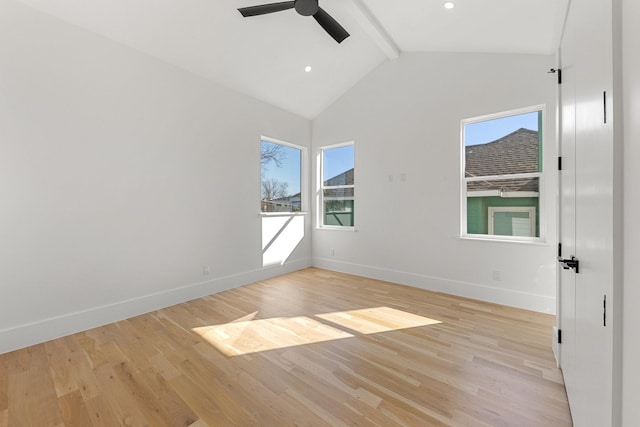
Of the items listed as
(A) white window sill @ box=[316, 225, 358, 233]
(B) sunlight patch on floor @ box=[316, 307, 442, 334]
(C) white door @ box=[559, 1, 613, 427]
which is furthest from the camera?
(A) white window sill @ box=[316, 225, 358, 233]

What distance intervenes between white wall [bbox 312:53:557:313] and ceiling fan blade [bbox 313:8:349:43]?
1649mm

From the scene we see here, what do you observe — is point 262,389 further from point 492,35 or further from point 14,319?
point 492,35

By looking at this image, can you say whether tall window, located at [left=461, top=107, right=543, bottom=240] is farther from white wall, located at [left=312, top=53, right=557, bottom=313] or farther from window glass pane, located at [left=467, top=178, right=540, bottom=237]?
white wall, located at [left=312, top=53, right=557, bottom=313]

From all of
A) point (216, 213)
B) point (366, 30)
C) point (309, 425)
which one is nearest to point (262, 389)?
point (309, 425)

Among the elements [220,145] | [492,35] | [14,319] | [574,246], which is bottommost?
[14,319]

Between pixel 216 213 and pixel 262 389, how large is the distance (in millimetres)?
2474

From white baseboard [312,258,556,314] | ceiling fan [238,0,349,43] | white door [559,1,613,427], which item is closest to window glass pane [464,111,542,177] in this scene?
white baseboard [312,258,556,314]

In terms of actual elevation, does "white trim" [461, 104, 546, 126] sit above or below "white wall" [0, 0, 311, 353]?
above

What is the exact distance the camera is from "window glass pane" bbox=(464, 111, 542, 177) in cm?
302

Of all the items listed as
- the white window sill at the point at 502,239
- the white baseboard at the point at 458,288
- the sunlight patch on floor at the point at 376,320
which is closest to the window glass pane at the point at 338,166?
the white baseboard at the point at 458,288

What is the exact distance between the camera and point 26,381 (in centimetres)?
178

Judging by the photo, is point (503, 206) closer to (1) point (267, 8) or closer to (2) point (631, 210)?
(2) point (631, 210)

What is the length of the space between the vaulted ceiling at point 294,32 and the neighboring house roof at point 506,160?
0.95 m

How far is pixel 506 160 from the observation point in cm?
318
